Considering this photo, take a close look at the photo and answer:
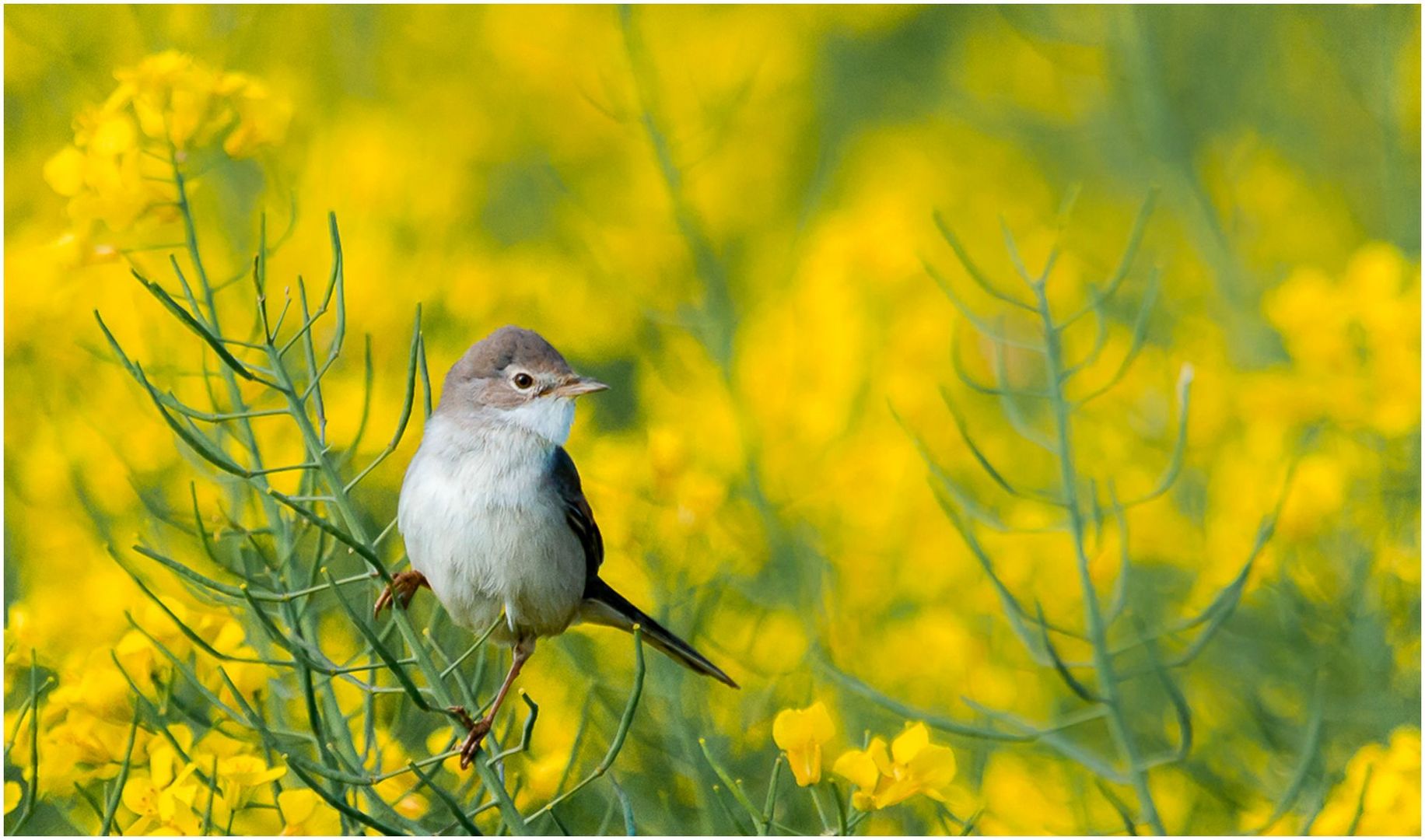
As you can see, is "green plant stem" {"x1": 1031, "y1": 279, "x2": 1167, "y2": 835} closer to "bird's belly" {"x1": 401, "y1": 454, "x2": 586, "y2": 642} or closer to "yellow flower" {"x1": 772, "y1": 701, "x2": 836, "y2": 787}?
"yellow flower" {"x1": 772, "y1": 701, "x2": 836, "y2": 787}

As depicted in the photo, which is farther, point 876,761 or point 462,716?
point 876,761

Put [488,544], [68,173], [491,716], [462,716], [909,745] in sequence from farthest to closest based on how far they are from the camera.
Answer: [68,173]
[488,544]
[491,716]
[909,745]
[462,716]

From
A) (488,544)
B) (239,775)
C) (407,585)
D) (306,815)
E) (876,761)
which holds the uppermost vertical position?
(488,544)

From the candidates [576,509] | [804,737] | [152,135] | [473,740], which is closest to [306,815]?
[473,740]

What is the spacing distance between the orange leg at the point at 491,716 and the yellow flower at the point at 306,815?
0.27m

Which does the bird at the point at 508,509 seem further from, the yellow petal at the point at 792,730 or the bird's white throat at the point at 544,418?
the yellow petal at the point at 792,730

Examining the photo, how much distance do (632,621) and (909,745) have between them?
3.11 ft

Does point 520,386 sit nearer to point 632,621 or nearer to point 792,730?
point 632,621

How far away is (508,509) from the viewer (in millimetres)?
3162

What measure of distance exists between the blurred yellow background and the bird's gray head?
63 cm

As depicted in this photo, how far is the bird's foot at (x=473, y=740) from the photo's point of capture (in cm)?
259

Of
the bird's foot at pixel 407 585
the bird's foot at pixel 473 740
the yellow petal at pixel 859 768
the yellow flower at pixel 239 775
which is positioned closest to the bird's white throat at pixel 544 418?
the bird's foot at pixel 407 585

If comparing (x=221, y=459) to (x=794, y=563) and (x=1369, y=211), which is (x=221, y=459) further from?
(x=1369, y=211)

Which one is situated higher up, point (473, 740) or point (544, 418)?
point (544, 418)
